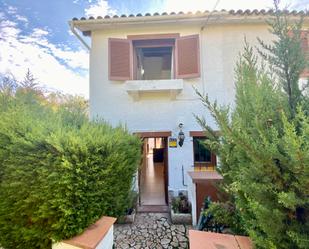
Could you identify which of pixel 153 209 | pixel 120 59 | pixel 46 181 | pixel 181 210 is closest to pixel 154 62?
pixel 120 59

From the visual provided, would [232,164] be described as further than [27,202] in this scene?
Yes

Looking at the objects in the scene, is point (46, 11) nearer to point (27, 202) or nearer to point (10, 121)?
point (10, 121)

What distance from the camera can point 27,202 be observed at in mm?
3168

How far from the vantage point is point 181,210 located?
657 cm

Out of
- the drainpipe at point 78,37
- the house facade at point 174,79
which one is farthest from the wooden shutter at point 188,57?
the drainpipe at point 78,37

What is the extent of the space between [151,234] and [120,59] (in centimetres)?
650

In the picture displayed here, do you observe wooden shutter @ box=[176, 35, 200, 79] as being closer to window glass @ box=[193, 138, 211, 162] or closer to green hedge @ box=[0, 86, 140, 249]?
window glass @ box=[193, 138, 211, 162]

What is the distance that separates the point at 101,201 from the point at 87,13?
290 inches

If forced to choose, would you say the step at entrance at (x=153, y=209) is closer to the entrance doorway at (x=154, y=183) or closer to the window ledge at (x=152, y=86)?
the entrance doorway at (x=154, y=183)

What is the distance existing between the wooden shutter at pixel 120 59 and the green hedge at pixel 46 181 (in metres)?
4.83

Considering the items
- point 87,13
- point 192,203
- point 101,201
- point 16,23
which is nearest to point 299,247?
point 101,201

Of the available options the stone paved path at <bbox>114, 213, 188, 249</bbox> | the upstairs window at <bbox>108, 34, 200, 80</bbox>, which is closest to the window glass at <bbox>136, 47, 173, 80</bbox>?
the upstairs window at <bbox>108, 34, 200, 80</bbox>

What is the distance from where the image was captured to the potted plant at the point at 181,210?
6.26 meters

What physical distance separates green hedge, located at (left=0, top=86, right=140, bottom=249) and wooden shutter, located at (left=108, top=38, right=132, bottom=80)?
4.83 m
